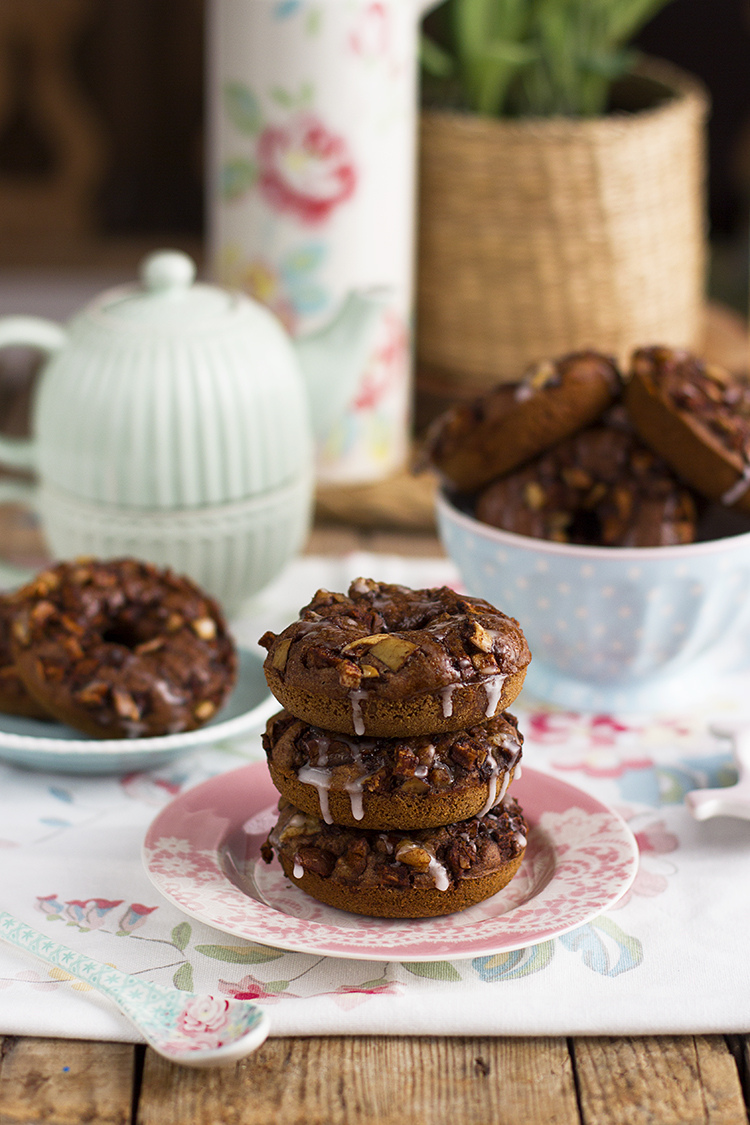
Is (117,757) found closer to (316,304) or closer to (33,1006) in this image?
(33,1006)

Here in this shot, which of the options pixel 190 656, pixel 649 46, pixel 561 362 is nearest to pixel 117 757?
pixel 190 656

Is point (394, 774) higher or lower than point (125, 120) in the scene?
higher

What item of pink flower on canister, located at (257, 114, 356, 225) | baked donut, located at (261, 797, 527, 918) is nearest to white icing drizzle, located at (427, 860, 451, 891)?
baked donut, located at (261, 797, 527, 918)

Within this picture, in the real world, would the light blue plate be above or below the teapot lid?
below

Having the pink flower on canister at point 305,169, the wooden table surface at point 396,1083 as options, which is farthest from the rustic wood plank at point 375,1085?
the pink flower on canister at point 305,169

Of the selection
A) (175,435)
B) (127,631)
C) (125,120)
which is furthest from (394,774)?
(125,120)

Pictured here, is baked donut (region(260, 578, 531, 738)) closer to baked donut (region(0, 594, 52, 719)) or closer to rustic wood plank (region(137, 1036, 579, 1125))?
rustic wood plank (region(137, 1036, 579, 1125))

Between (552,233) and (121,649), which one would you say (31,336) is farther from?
(552,233)
